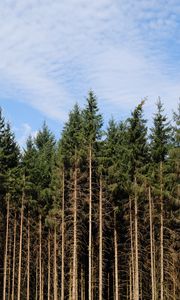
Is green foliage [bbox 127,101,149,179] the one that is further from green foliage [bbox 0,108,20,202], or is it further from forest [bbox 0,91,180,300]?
A: green foliage [bbox 0,108,20,202]

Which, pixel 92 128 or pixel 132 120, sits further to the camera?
pixel 132 120

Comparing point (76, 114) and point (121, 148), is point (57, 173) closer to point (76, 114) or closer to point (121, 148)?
point (121, 148)

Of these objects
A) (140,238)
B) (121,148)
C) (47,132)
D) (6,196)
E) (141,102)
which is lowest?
(140,238)

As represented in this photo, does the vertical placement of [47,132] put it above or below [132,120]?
above

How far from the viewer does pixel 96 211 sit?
3762 cm

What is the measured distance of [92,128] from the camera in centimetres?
3719

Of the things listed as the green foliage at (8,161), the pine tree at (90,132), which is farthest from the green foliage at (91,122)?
the green foliage at (8,161)

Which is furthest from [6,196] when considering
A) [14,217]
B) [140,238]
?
[140,238]

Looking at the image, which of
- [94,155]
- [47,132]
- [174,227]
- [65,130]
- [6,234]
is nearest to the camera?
[94,155]

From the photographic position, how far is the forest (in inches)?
1390

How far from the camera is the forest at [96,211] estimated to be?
116ft

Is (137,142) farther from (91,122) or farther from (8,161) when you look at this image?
(8,161)

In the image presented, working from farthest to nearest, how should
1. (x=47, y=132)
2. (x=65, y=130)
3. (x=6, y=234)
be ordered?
Result: (x=47, y=132) < (x=65, y=130) < (x=6, y=234)

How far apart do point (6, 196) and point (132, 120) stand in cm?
1273
